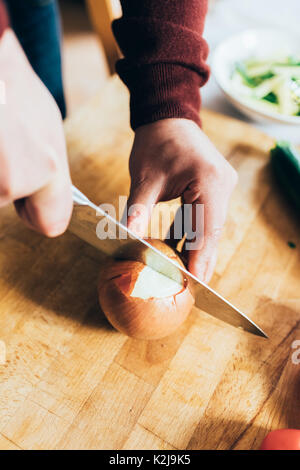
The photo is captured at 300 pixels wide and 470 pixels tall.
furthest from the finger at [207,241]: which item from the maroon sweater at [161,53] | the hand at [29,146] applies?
the hand at [29,146]

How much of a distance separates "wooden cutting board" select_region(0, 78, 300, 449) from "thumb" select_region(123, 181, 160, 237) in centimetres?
23

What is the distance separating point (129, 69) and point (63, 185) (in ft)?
1.65

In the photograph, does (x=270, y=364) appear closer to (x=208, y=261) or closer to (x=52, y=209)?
(x=208, y=261)

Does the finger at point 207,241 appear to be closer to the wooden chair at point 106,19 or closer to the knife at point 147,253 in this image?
the knife at point 147,253

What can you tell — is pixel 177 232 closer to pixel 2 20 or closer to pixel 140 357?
pixel 140 357

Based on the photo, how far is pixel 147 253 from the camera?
0.88 metres

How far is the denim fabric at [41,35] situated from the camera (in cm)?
126

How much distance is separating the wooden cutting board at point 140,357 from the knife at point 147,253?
0.08m

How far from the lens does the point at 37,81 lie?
0.69 metres

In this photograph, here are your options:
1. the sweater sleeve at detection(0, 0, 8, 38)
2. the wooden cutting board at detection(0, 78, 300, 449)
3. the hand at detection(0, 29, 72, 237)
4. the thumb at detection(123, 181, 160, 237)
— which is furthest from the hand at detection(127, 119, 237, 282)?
the sweater sleeve at detection(0, 0, 8, 38)

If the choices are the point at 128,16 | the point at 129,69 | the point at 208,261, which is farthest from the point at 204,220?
the point at 128,16

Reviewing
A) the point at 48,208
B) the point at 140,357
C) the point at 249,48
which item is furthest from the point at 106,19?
the point at 140,357
